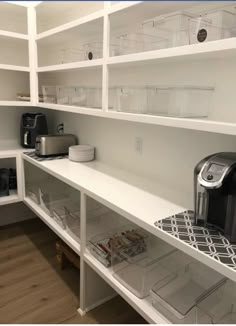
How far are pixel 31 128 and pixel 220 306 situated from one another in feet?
7.01

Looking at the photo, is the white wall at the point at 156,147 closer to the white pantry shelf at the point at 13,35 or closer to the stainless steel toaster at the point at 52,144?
the stainless steel toaster at the point at 52,144

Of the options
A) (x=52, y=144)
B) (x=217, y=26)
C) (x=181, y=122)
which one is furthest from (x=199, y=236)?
(x=52, y=144)

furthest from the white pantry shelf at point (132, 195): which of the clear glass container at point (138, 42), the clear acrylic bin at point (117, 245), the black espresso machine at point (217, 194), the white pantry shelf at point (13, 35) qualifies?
the white pantry shelf at point (13, 35)

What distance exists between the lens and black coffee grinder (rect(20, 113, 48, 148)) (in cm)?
261

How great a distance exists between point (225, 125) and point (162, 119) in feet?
1.09

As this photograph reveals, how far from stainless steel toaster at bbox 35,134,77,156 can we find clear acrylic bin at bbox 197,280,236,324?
165 cm

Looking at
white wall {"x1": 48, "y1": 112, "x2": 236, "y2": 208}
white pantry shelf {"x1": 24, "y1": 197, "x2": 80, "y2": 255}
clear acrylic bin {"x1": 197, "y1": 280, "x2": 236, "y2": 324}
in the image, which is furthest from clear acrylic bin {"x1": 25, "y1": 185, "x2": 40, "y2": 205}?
clear acrylic bin {"x1": 197, "y1": 280, "x2": 236, "y2": 324}

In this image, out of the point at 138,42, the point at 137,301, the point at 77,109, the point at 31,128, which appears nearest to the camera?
the point at 137,301

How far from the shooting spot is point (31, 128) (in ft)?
8.61

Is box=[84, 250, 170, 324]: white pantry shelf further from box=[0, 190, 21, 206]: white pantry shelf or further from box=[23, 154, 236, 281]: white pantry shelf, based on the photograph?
box=[0, 190, 21, 206]: white pantry shelf

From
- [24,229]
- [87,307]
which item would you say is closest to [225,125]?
[87,307]

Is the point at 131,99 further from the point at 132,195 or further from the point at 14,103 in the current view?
the point at 14,103

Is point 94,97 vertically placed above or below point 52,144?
above

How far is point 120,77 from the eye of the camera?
1983mm
